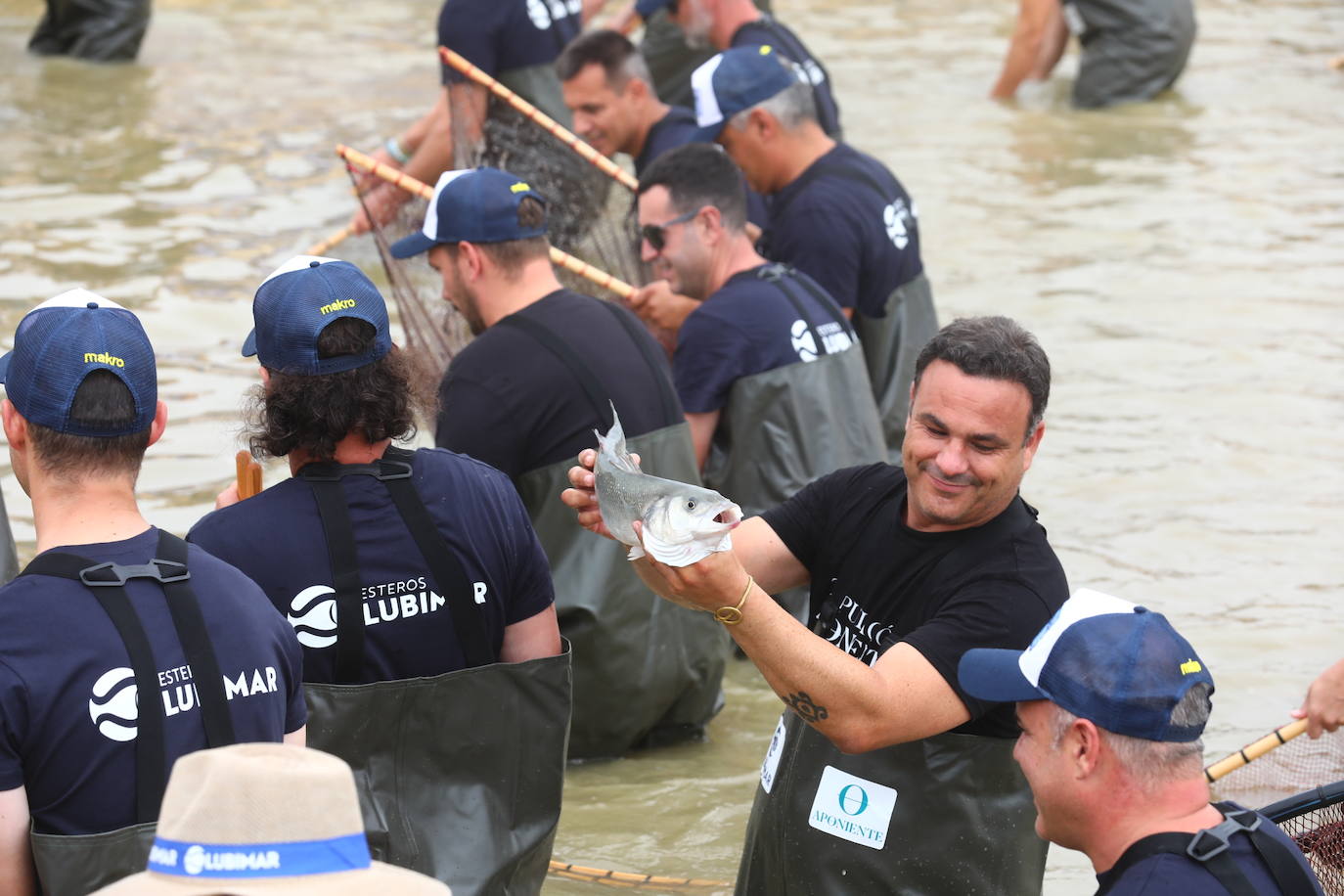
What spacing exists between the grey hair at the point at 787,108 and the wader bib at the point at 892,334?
0.64ft

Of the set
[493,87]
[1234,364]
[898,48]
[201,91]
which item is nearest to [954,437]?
[493,87]

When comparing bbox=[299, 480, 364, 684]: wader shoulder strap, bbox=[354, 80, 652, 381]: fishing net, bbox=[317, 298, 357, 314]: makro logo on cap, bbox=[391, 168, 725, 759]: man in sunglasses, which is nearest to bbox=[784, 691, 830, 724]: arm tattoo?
bbox=[299, 480, 364, 684]: wader shoulder strap

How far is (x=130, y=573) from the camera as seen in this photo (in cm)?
261

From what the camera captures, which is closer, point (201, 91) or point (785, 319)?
point (785, 319)

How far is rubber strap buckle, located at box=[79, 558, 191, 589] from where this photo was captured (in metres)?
2.58

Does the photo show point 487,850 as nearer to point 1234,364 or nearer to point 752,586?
point 752,586

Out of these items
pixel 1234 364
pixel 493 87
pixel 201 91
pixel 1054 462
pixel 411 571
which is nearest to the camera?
pixel 411 571

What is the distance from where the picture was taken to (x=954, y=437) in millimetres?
3133

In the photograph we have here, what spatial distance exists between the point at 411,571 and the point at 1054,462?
457 cm

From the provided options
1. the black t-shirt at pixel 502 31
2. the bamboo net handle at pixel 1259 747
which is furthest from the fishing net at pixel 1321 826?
the black t-shirt at pixel 502 31

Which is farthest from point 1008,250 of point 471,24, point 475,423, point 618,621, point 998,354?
point 998,354

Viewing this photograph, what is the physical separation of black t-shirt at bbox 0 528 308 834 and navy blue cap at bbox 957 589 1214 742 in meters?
1.22

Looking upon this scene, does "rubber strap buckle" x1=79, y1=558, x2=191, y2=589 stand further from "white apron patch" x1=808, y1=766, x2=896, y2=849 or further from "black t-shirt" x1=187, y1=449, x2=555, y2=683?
"white apron patch" x1=808, y1=766, x2=896, y2=849

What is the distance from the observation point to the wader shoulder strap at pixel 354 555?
327 centimetres
